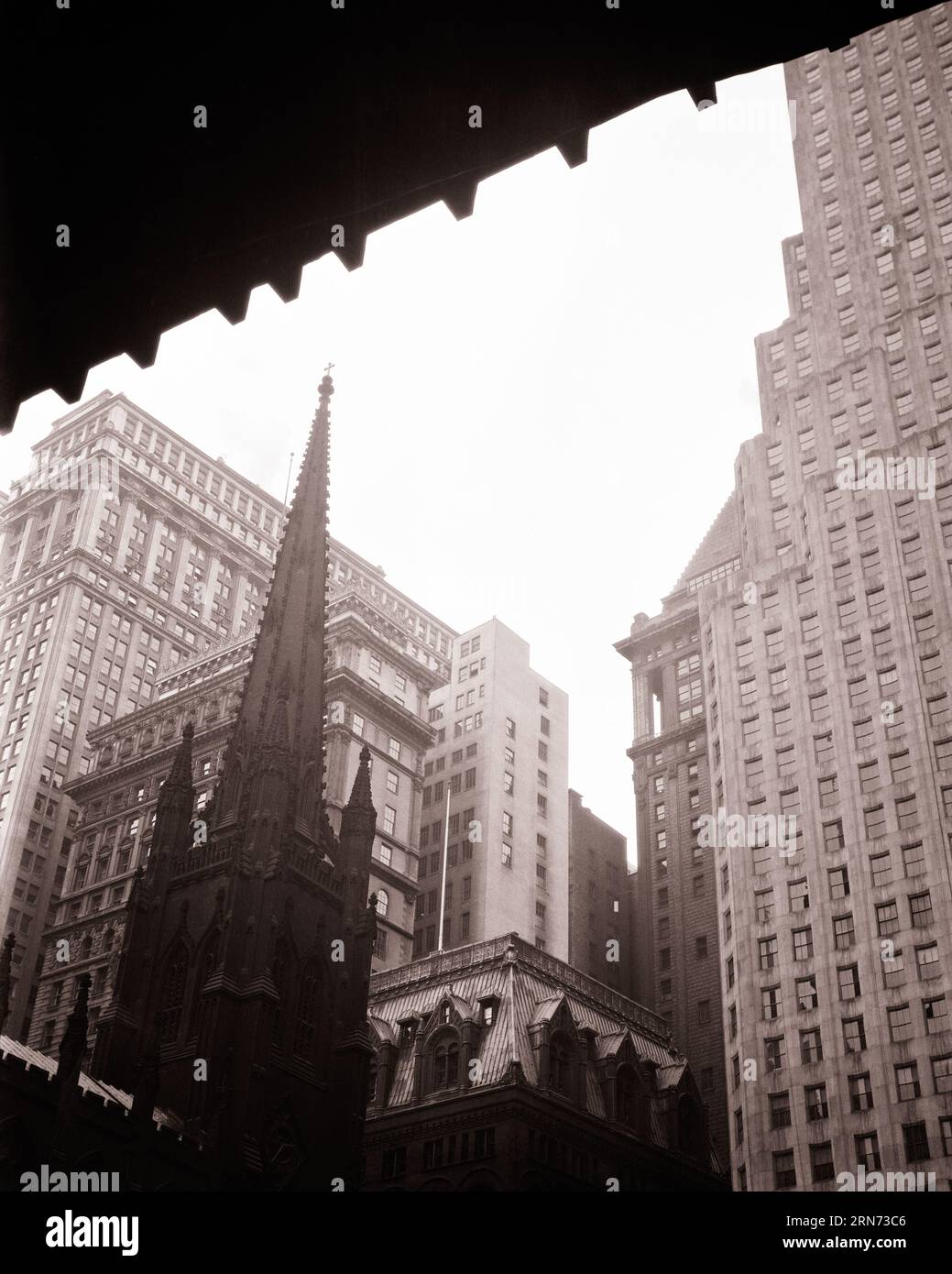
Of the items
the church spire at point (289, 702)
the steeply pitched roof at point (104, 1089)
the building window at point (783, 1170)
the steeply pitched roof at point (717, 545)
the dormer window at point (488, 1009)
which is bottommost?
the steeply pitched roof at point (104, 1089)

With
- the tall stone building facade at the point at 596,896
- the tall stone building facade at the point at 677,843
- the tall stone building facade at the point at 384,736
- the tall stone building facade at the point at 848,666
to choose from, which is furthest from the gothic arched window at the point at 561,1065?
the tall stone building facade at the point at 596,896

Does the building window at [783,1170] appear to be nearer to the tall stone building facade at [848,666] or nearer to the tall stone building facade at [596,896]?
the tall stone building facade at [848,666]

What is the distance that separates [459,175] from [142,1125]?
48493mm

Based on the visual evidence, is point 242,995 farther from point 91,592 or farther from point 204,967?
point 91,592

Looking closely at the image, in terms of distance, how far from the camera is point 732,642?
98.4 m

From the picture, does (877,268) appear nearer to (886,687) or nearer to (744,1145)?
(886,687)

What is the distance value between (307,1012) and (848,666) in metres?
43.8

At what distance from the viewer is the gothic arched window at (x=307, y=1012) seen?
61.4 meters

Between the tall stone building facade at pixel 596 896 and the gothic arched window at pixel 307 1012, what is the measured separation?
226 feet

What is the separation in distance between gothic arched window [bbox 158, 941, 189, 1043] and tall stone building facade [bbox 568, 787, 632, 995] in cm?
7110

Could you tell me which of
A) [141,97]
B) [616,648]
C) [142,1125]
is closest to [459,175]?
[141,97]

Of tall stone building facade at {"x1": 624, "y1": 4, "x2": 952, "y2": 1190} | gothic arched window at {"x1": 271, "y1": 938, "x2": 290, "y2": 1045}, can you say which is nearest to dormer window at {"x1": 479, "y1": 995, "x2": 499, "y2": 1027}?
gothic arched window at {"x1": 271, "y1": 938, "x2": 290, "y2": 1045}

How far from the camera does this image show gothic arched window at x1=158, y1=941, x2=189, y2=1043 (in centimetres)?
6091

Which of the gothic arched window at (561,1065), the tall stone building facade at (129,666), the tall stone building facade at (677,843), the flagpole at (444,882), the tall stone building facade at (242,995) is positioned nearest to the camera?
the tall stone building facade at (242,995)
